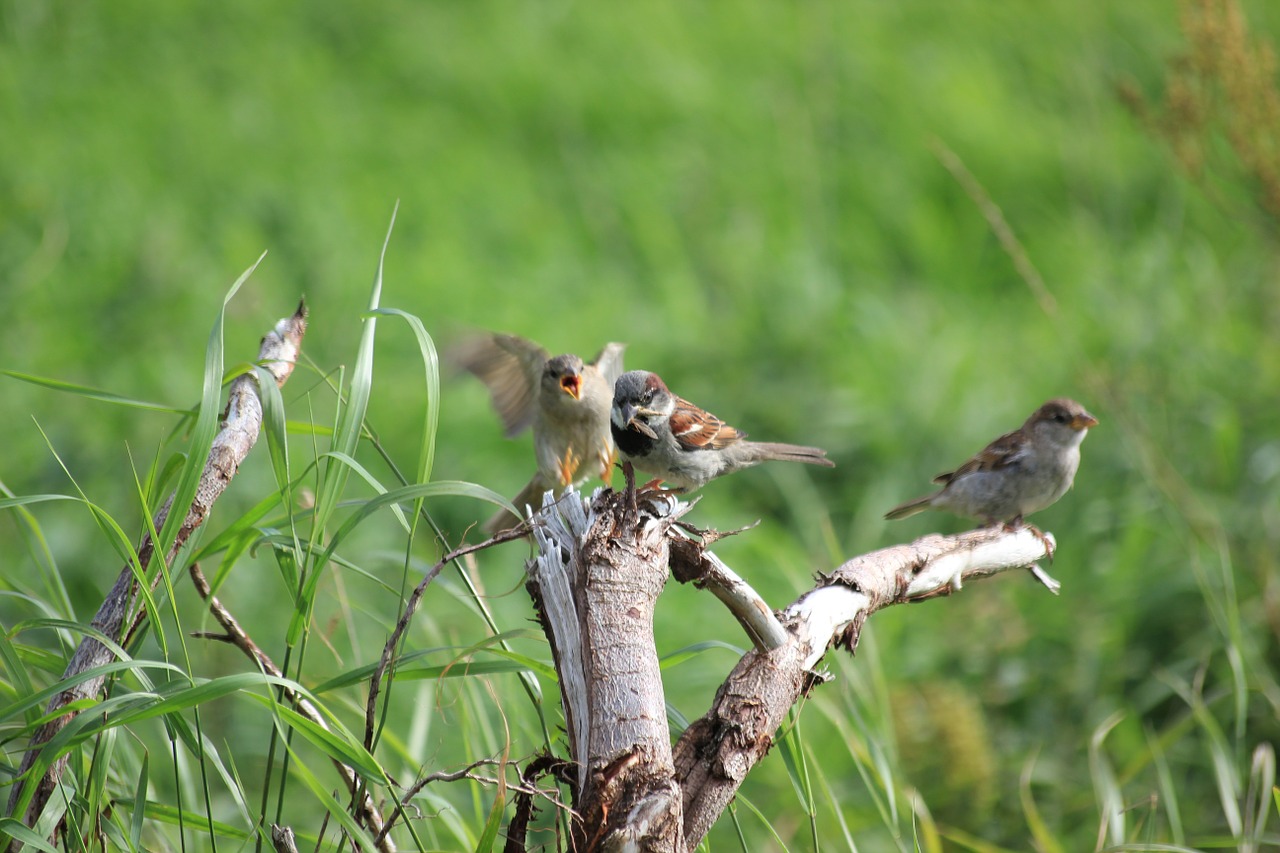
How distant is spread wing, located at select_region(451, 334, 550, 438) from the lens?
4.30m

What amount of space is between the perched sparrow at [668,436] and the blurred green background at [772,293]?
0.50 meters

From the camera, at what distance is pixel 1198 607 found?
4.84m

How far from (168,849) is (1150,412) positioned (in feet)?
16.4

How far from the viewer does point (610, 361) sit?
4.36 meters

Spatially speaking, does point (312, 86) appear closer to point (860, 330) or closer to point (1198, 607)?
point (860, 330)

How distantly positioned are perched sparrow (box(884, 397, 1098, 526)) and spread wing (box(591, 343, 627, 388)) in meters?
1.25

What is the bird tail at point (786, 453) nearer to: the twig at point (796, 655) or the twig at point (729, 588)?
the twig at point (796, 655)

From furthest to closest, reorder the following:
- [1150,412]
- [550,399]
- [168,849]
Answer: [1150,412]
[550,399]
[168,849]

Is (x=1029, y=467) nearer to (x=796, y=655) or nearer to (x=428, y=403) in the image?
(x=796, y=655)

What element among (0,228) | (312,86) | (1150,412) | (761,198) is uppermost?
(312,86)

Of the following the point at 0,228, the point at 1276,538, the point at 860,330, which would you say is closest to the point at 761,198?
the point at 860,330

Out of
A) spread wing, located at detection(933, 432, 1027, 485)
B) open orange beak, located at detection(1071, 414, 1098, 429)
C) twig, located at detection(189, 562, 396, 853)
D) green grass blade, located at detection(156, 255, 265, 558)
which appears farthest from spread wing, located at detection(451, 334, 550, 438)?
green grass blade, located at detection(156, 255, 265, 558)

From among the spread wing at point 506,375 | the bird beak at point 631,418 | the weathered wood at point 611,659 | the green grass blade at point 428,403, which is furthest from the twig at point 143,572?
the spread wing at point 506,375

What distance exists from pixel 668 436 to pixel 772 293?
3727 mm
